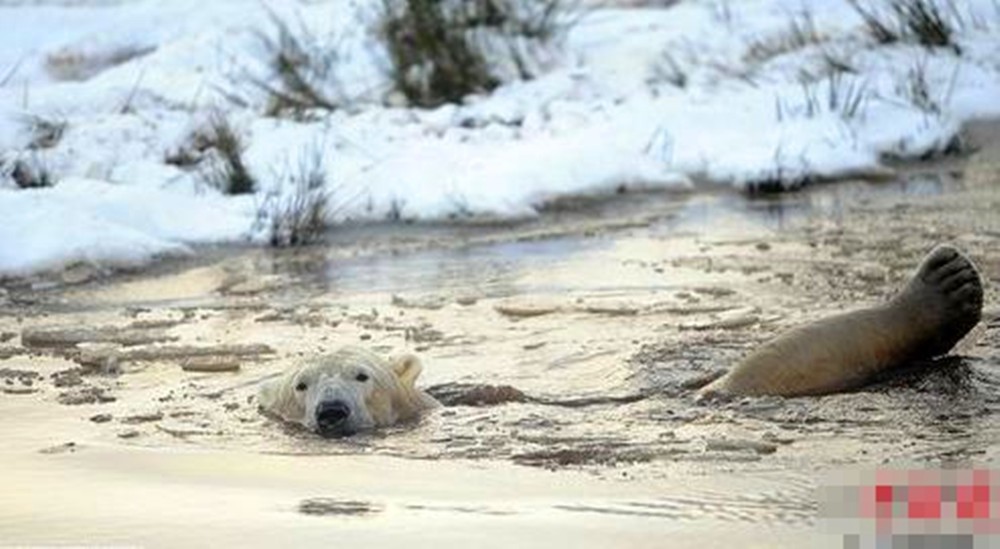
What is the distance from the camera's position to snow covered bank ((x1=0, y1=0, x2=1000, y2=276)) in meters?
12.0

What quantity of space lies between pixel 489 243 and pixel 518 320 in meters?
2.45

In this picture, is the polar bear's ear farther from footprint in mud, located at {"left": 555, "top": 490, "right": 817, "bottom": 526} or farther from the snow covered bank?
the snow covered bank

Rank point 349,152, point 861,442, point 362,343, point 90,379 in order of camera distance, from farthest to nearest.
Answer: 1. point 349,152
2. point 362,343
3. point 90,379
4. point 861,442

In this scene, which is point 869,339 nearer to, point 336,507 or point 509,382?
point 509,382

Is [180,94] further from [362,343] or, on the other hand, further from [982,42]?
[362,343]

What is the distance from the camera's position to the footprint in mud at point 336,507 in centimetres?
565

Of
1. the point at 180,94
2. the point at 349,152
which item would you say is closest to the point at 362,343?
the point at 349,152

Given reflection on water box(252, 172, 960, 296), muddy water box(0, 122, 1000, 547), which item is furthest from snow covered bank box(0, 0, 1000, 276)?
muddy water box(0, 122, 1000, 547)

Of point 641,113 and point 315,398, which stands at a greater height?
point 641,113

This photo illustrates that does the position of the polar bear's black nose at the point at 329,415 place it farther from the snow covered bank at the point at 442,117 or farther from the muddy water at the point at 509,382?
the snow covered bank at the point at 442,117

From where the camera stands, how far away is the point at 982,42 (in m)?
16.2

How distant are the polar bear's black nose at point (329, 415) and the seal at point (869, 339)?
1.19 meters

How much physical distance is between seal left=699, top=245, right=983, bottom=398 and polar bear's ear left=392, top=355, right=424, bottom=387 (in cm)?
103

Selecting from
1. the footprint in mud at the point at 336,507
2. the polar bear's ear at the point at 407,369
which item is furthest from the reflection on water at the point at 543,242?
the footprint in mud at the point at 336,507
